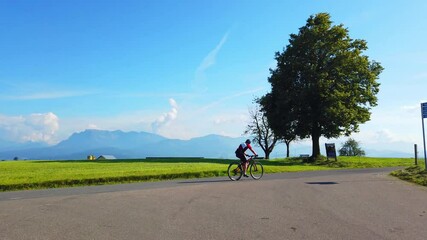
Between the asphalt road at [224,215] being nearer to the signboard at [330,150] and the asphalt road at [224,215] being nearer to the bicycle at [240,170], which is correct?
the bicycle at [240,170]

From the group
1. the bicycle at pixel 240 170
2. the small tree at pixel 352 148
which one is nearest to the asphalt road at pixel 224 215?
A: the bicycle at pixel 240 170

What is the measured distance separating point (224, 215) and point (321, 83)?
32.7 meters

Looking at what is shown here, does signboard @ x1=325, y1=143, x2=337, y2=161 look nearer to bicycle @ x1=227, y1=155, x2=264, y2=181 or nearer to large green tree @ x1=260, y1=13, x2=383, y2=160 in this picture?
large green tree @ x1=260, y1=13, x2=383, y2=160

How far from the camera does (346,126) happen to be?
4112cm

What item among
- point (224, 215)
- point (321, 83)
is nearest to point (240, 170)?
point (224, 215)

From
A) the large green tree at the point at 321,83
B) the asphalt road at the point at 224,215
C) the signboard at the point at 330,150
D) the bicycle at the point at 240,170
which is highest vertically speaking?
the large green tree at the point at 321,83

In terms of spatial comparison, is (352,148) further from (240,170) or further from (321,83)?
(240,170)

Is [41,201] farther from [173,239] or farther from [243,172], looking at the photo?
[243,172]

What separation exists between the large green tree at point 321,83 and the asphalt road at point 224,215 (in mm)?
27402

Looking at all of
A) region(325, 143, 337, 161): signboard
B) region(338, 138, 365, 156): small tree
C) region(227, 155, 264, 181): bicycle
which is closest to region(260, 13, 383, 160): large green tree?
region(325, 143, 337, 161): signboard

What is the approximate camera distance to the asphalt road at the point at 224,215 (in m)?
7.84

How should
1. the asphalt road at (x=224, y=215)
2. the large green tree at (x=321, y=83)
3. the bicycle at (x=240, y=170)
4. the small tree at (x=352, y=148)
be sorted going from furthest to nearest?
1. the small tree at (x=352, y=148)
2. the large green tree at (x=321, y=83)
3. the bicycle at (x=240, y=170)
4. the asphalt road at (x=224, y=215)

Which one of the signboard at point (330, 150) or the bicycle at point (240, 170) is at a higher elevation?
the signboard at point (330, 150)

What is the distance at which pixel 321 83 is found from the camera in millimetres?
40188
